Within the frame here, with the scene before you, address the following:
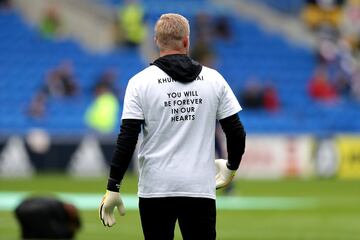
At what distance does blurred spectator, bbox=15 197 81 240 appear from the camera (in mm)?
11852

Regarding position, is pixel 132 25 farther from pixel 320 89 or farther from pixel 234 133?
pixel 234 133

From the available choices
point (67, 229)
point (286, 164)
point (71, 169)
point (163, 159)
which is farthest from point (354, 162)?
point (163, 159)

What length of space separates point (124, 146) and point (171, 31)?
0.76 metres

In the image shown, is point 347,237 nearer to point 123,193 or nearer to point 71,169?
point 123,193

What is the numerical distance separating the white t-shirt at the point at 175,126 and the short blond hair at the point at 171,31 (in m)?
0.18

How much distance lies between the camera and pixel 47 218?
1198cm

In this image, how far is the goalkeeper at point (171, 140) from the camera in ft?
24.4

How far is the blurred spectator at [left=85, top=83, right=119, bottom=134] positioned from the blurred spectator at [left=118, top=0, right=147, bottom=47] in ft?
20.2

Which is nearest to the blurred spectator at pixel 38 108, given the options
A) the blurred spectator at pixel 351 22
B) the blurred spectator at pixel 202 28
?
the blurred spectator at pixel 202 28

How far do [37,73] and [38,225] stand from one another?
2212cm

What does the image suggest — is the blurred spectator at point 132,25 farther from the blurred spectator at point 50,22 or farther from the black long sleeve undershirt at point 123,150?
the black long sleeve undershirt at point 123,150

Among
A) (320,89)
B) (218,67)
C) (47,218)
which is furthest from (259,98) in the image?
(47,218)

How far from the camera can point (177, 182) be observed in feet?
24.6

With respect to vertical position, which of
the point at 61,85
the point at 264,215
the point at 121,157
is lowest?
the point at 61,85
